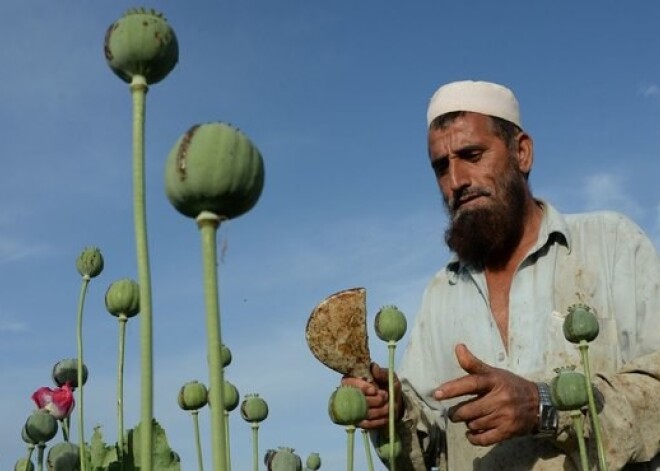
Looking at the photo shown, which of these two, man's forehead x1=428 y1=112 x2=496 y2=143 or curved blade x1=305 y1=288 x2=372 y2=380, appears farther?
man's forehead x1=428 y1=112 x2=496 y2=143

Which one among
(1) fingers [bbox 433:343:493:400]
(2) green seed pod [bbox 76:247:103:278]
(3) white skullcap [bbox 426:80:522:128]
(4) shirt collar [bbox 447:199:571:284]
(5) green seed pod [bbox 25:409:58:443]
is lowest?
(5) green seed pod [bbox 25:409:58:443]

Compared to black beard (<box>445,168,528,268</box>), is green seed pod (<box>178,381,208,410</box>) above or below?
below

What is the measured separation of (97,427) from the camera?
6.51 ft

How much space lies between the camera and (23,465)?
6.07 ft

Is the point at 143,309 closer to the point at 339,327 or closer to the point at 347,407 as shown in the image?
the point at 347,407

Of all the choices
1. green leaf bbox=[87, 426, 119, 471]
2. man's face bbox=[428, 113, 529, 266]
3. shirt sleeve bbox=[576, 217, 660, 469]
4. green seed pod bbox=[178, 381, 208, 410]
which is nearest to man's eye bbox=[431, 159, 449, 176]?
man's face bbox=[428, 113, 529, 266]

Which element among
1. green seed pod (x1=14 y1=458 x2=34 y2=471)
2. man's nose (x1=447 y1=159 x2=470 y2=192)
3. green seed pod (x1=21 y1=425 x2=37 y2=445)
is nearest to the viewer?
green seed pod (x1=14 y1=458 x2=34 y2=471)

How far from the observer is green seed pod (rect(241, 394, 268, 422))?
8.90 ft

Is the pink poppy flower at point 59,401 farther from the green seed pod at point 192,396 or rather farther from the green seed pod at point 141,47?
the green seed pod at point 141,47

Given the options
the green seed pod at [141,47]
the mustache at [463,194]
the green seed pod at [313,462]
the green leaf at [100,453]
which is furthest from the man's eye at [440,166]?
the green seed pod at [141,47]

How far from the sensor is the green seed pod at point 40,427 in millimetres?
1919

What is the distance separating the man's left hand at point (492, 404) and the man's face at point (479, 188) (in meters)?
1.00

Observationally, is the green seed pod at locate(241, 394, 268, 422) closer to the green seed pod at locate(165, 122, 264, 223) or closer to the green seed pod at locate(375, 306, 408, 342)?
the green seed pod at locate(375, 306, 408, 342)

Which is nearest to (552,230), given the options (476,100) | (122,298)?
(476,100)
